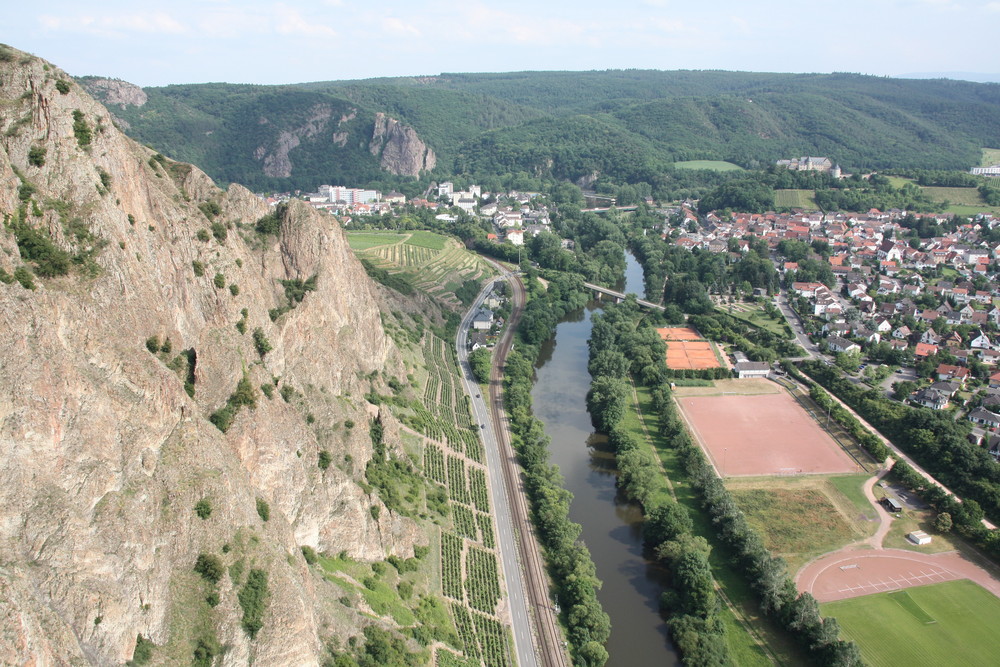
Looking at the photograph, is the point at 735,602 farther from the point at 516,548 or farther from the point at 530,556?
the point at 516,548

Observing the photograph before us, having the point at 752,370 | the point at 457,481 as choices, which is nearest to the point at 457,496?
the point at 457,481

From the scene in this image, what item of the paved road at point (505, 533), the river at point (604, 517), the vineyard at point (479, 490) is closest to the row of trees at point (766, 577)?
the river at point (604, 517)

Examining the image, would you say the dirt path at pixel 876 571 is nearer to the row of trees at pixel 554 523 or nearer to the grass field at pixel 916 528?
the grass field at pixel 916 528

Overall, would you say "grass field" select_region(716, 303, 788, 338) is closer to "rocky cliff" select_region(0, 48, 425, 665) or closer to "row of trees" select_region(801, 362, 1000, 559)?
"row of trees" select_region(801, 362, 1000, 559)

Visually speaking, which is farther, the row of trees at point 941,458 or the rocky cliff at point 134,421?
the row of trees at point 941,458

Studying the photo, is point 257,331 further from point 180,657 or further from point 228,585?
point 180,657

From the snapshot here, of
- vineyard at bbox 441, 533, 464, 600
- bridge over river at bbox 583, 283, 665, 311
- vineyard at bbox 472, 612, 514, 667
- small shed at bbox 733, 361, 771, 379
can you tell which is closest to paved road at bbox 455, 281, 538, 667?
vineyard at bbox 472, 612, 514, 667
